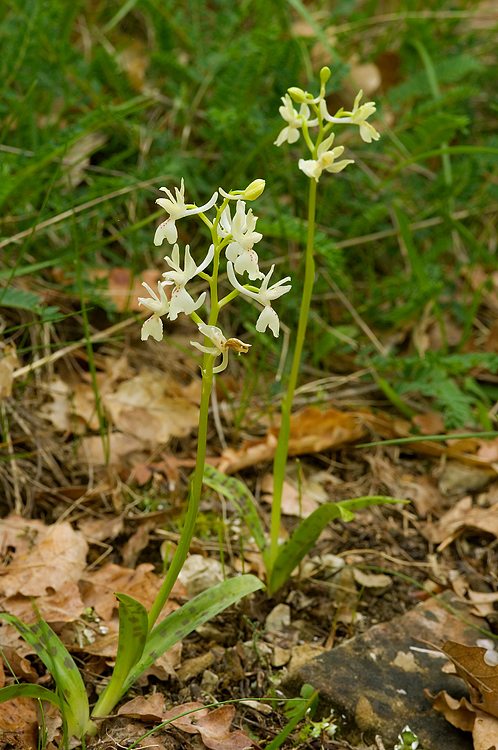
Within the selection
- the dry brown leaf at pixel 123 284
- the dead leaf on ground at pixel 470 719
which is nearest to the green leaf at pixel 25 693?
the dead leaf on ground at pixel 470 719

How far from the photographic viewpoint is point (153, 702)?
1.76m

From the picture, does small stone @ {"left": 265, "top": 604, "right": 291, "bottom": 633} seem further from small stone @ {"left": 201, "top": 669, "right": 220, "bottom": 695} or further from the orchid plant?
small stone @ {"left": 201, "top": 669, "right": 220, "bottom": 695}

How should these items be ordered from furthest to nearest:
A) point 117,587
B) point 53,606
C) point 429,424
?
point 429,424, point 117,587, point 53,606

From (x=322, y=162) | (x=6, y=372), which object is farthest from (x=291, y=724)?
(x=6, y=372)

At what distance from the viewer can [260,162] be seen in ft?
11.4

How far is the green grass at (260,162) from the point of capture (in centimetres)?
303

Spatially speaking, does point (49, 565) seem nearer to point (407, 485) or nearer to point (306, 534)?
point (306, 534)

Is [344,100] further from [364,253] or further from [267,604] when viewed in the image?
[267,604]

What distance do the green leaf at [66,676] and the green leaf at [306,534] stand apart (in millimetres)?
700

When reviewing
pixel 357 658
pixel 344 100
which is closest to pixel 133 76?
pixel 344 100

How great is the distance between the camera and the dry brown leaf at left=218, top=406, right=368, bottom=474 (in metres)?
2.71

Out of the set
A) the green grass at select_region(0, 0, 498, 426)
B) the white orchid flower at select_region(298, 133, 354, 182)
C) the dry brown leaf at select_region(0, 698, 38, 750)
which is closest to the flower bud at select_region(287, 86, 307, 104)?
the white orchid flower at select_region(298, 133, 354, 182)

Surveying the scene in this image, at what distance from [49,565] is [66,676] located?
20.5 inches

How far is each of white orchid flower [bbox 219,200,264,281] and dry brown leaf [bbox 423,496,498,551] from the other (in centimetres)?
153
